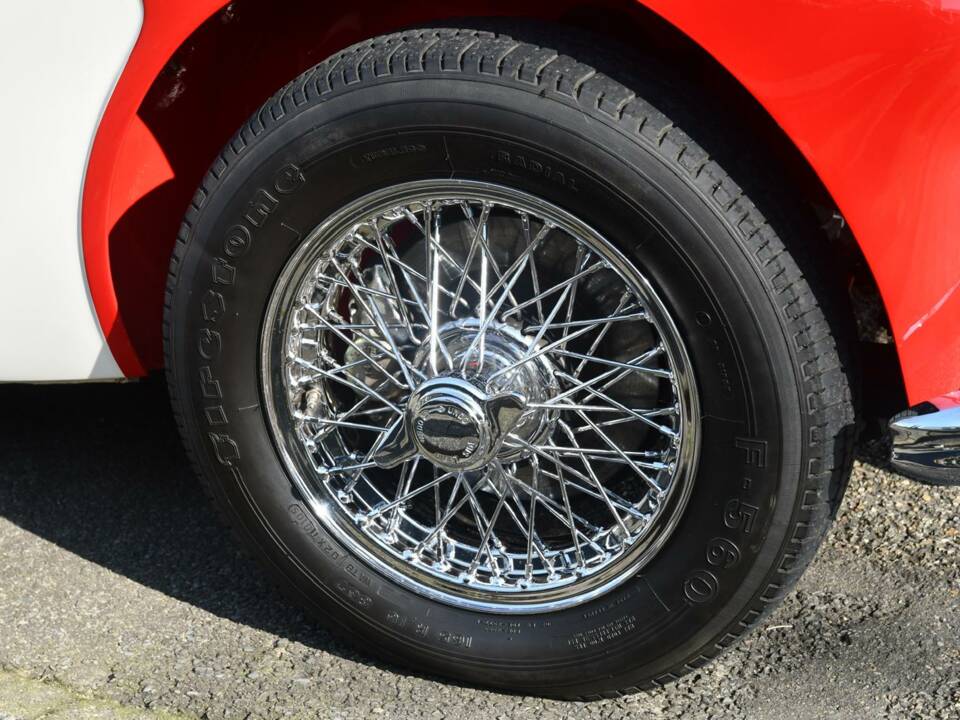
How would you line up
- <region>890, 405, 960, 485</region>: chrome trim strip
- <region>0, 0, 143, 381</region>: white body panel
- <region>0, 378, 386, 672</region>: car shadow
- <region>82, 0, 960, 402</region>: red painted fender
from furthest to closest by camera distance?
<region>0, 378, 386, 672</region>: car shadow < <region>0, 0, 143, 381</region>: white body panel < <region>890, 405, 960, 485</region>: chrome trim strip < <region>82, 0, 960, 402</region>: red painted fender

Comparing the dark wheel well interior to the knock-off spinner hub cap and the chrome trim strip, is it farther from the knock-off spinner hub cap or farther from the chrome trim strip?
the knock-off spinner hub cap

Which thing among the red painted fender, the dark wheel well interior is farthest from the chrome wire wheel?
the red painted fender

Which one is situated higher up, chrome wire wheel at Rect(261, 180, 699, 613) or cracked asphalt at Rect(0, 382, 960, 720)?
chrome wire wheel at Rect(261, 180, 699, 613)

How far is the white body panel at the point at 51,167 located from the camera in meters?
1.95

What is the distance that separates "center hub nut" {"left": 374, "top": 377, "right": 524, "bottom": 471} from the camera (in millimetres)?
2020

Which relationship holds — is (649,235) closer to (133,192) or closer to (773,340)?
(773,340)

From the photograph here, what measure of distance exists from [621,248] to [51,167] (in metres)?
1.09

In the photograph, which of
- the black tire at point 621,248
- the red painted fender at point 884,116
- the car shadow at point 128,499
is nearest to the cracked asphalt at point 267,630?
the car shadow at point 128,499

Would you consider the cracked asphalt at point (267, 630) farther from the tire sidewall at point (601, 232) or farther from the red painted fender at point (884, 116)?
the red painted fender at point (884, 116)

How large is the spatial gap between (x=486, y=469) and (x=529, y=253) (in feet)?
1.50

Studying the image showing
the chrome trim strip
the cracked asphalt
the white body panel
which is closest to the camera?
the chrome trim strip

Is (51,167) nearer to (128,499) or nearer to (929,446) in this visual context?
(128,499)

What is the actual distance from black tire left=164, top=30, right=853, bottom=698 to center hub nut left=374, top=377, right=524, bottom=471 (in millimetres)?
321

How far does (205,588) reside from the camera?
249 cm
